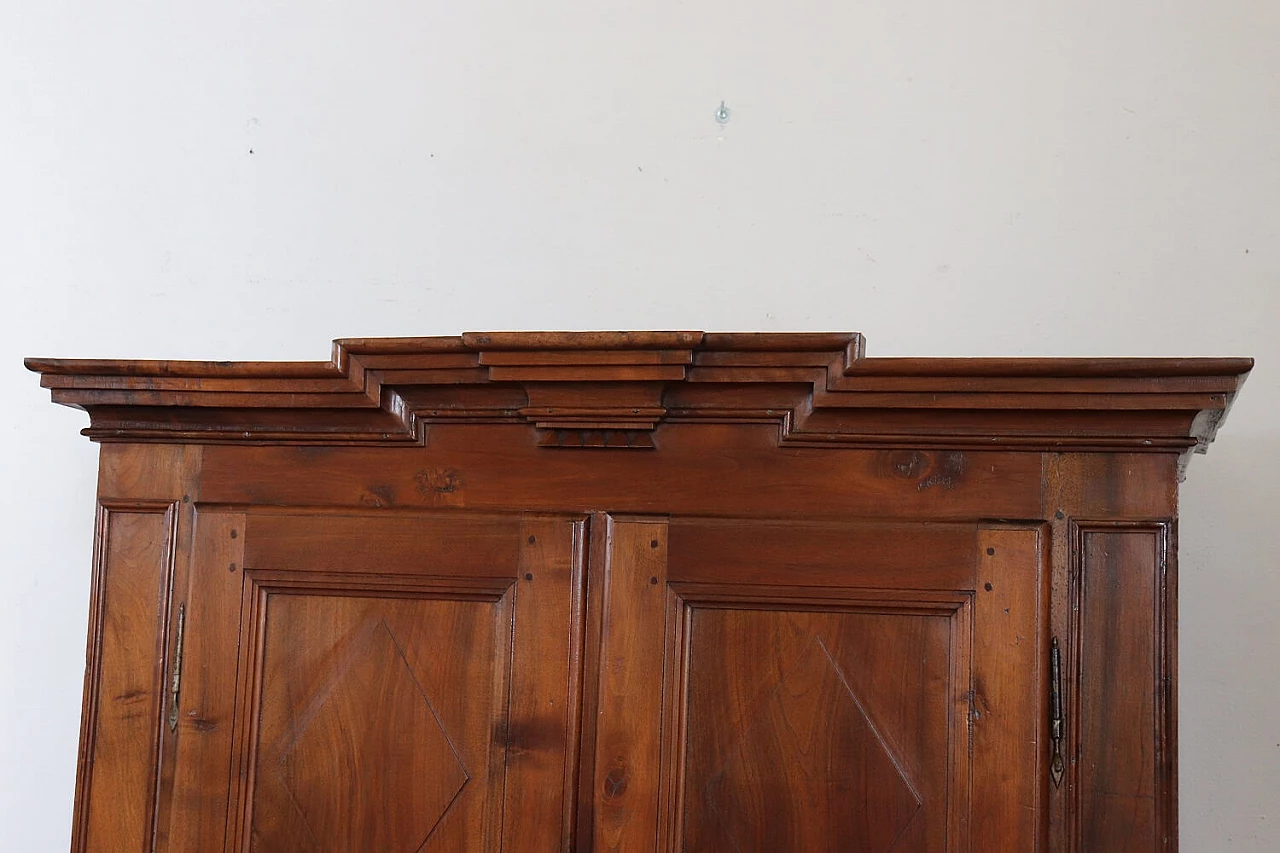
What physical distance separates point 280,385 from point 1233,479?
135cm

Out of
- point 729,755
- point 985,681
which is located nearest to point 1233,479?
point 985,681

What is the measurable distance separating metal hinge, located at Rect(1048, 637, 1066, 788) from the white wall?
0.69m

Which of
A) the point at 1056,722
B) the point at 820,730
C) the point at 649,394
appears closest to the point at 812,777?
the point at 820,730

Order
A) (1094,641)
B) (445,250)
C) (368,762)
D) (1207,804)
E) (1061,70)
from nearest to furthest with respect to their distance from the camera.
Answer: (1094,641) < (368,762) < (1207,804) < (1061,70) < (445,250)

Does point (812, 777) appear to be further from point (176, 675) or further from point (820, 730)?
point (176, 675)

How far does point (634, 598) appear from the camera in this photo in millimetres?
1246

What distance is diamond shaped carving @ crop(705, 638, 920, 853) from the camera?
1179 mm

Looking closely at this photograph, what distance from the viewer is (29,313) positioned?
2064 millimetres

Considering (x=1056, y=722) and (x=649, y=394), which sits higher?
(x=649, y=394)

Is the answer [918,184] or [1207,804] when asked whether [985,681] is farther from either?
[918,184]

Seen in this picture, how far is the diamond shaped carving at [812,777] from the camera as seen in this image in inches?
46.4

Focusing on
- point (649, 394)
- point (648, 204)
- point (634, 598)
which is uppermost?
point (648, 204)

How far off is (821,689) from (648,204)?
0.99m

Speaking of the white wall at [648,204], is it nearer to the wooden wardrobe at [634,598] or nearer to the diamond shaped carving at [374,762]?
the wooden wardrobe at [634,598]
